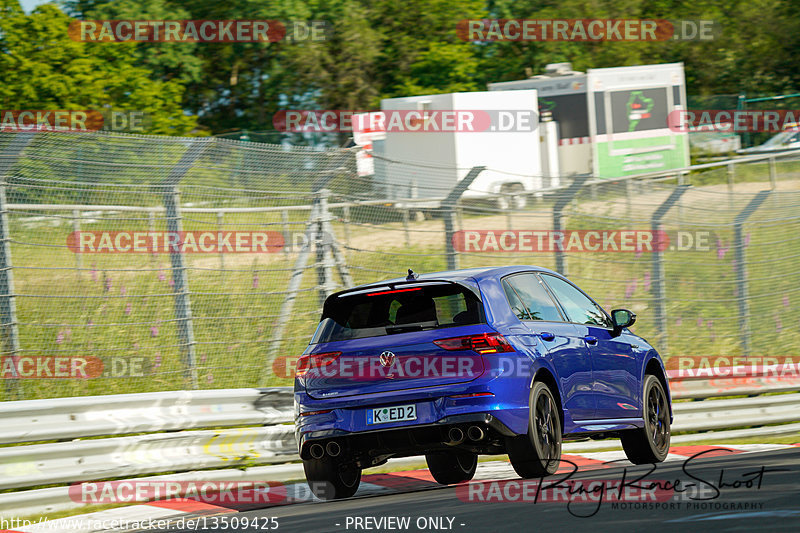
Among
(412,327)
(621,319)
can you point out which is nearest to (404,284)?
(412,327)

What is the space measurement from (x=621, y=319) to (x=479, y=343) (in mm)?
2273

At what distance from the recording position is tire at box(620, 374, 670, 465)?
32.1 ft

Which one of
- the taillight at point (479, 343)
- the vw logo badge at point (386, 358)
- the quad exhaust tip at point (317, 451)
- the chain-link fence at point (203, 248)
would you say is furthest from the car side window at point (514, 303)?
the chain-link fence at point (203, 248)

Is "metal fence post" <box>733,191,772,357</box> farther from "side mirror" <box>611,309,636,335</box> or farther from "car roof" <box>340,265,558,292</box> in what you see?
"car roof" <box>340,265,558,292</box>

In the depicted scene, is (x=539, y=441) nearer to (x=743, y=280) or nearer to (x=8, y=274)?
(x=8, y=274)

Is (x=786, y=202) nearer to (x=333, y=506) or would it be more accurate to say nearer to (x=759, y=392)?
(x=759, y=392)

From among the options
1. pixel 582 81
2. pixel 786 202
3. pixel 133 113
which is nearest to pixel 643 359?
pixel 786 202

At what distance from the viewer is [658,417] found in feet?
33.7

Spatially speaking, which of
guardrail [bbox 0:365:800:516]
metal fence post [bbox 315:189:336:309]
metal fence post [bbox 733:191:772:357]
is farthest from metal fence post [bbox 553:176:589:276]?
guardrail [bbox 0:365:800:516]

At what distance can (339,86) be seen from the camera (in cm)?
4494

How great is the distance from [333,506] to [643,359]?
333 cm

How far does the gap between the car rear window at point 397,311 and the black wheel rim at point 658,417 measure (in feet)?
8.68

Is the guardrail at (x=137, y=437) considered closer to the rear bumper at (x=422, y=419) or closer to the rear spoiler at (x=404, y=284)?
the rear bumper at (x=422, y=419)

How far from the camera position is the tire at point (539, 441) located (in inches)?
311
